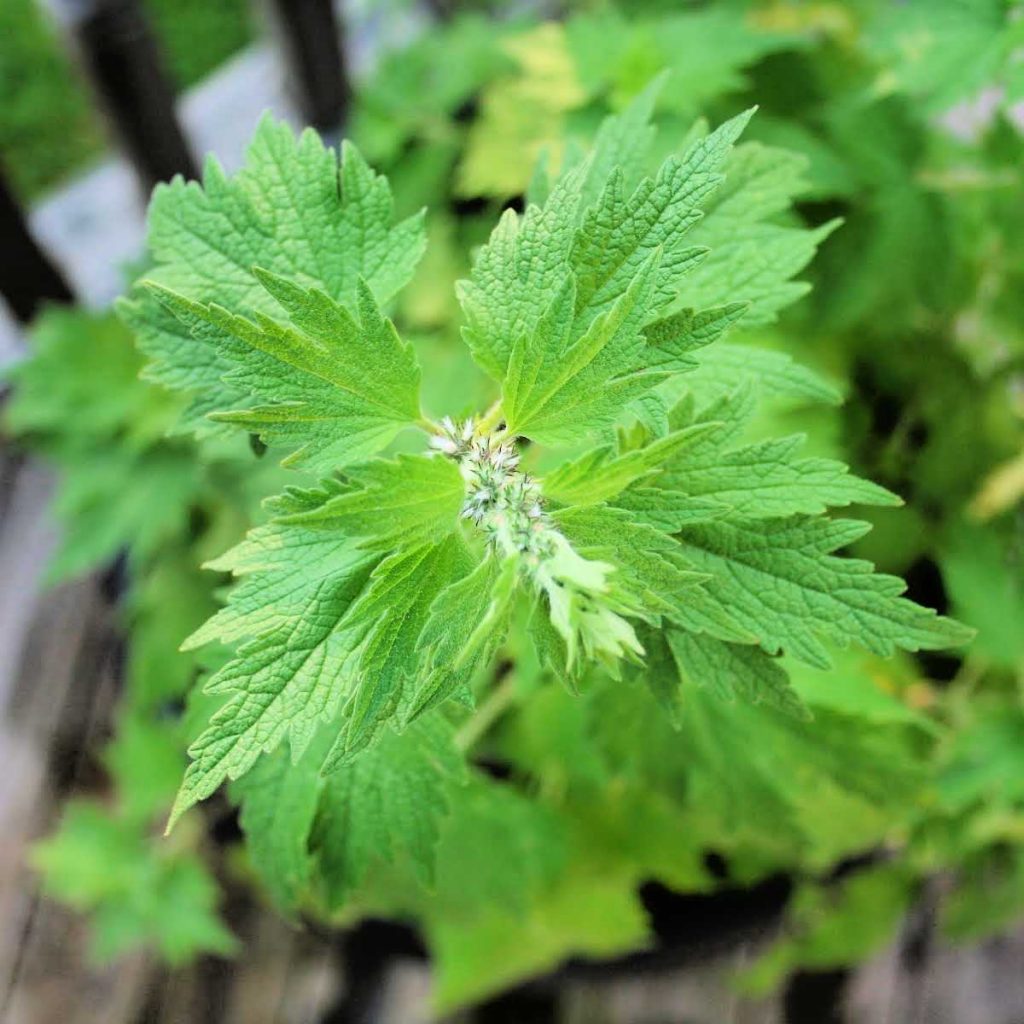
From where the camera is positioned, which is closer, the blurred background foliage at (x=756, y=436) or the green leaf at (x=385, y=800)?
the green leaf at (x=385, y=800)

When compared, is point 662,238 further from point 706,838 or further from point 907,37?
point 706,838

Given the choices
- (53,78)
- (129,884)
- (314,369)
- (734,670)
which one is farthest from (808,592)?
(53,78)

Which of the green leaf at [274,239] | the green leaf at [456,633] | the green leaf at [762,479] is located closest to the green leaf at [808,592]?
the green leaf at [762,479]

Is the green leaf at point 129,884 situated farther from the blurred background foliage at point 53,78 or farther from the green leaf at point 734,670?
the blurred background foliage at point 53,78

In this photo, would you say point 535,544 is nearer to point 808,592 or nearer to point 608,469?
point 608,469

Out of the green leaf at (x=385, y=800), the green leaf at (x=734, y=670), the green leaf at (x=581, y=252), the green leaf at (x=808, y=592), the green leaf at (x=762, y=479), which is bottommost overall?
the green leaf at (x=385, y=800)

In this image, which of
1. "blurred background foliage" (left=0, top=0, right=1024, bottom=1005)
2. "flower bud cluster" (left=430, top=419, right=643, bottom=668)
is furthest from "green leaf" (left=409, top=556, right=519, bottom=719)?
"blurred background foliage" (left=0, top=0, right=1024, bottom=1005)
